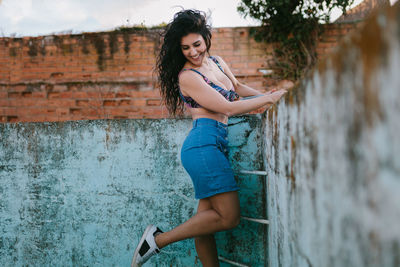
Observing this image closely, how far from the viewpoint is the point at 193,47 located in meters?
2.07

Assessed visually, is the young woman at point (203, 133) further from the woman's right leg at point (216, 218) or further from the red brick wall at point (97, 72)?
the red brick wall at point (97, 72)

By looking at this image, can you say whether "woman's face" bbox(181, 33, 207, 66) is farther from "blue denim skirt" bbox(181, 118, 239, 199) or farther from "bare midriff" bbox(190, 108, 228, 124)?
"blue denim skirt" bbox(181, 118, 239, 199)

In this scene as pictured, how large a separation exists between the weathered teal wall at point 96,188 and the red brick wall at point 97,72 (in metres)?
3.18

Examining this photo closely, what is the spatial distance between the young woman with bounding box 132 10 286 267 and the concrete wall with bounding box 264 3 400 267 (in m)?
0.79

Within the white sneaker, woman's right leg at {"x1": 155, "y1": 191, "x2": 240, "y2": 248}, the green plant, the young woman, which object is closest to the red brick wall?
the green plant

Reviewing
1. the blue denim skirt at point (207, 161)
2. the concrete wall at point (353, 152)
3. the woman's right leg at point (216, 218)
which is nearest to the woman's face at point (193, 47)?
the blue denim skirt at point (207, 161)

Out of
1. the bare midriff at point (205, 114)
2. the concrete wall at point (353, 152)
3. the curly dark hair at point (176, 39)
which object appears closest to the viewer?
the concrete wall at point (353, 152)

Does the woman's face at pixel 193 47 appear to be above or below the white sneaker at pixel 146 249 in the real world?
above

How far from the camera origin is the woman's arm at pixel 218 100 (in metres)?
1.83

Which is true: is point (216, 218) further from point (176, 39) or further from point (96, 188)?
point (176, 39)

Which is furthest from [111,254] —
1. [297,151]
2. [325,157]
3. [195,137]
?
[325,157]

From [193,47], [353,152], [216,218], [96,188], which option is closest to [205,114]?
[193,47]

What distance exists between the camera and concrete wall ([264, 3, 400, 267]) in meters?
0.50

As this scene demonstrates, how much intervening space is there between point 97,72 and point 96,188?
389 cm
